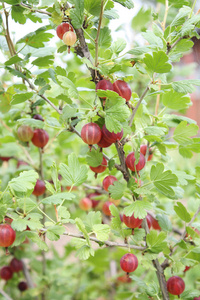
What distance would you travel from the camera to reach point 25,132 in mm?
894

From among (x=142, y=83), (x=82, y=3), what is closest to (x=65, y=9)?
(x=82, y=3)

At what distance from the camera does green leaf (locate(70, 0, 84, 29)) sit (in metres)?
0.58

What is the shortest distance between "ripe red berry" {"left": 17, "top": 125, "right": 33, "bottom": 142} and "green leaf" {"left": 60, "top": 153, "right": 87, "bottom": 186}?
0.88 feet

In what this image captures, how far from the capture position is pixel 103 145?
0.65m

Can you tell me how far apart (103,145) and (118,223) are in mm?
176

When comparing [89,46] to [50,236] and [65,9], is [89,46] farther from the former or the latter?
[50,236]

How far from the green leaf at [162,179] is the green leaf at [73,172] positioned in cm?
15

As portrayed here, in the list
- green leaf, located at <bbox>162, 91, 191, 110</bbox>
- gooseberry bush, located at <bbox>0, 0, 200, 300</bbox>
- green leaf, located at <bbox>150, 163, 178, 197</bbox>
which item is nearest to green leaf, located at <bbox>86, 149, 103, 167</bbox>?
gooseberry bush, located at <bbox>0, 0, 200, 300</bbox>

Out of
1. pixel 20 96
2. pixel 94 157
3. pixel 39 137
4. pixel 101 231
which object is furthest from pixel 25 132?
pixel 101 231

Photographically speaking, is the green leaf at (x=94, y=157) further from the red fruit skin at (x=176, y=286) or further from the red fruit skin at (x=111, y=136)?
the red fruit skin at (x=176, y=286)

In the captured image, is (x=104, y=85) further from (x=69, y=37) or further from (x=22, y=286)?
(x=22, y=286)

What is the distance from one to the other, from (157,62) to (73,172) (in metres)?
0.28

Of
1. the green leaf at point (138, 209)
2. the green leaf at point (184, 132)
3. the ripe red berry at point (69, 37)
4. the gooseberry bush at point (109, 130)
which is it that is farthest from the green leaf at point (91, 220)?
the ripe red berry at point (69, 37)

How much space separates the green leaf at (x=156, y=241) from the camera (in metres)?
0.66
